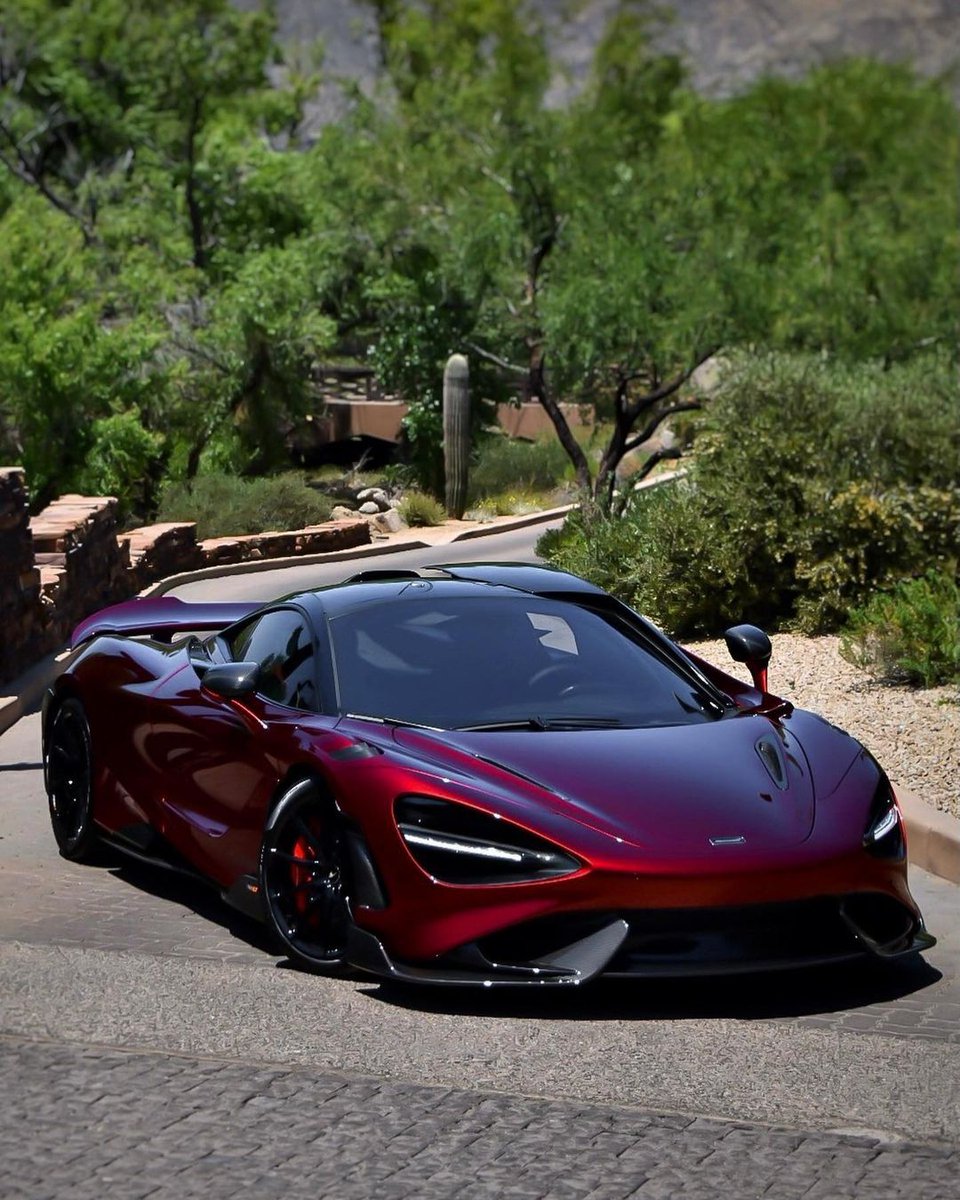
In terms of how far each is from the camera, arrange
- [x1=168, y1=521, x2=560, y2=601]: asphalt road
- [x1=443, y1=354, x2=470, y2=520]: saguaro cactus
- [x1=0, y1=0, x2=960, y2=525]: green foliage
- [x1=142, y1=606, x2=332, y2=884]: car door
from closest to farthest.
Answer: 1. [x1=142, y1=606, x2=332, y2=884]: car door
2. [x1=168, y1=521, x2=560, y2=601]: asphalt road
3. [x1=0, y1=0, x2=960, y2=525]: green foliage
4. [x1=443, y1=354, x2=470, y2=520]: saguaro cactus

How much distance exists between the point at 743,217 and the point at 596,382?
419 cm

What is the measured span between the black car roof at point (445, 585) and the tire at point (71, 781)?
49.7 inches

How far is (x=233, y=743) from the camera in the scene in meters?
7.23

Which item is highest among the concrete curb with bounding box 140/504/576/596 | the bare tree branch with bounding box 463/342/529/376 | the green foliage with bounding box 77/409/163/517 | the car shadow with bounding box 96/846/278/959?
the car shadow with bounding box 96/846/278/959

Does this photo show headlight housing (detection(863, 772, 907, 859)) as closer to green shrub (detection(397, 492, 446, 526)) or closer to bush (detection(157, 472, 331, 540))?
bush (detection(157, 472, 331, 540))

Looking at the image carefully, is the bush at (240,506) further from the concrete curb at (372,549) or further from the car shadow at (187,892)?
the car shadow at (187,892)

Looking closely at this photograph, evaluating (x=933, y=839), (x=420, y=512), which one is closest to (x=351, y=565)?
(x=420, y=512)

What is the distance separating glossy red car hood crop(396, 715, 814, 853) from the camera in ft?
20.2

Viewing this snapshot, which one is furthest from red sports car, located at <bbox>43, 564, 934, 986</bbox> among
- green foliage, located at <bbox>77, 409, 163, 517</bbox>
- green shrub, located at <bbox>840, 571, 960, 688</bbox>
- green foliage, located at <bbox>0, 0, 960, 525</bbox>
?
green foliage, located at <bbox>77, 409, 163, 517</bbox>

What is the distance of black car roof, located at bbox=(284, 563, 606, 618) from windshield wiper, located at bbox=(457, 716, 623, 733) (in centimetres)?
87

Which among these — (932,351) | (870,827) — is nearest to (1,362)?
(932,351)

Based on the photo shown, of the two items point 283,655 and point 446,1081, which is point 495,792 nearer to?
point 446,1081

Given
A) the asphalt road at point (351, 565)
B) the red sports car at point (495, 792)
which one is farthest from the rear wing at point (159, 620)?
the asphalt road at point (351, 565)

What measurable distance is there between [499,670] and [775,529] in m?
9.15
